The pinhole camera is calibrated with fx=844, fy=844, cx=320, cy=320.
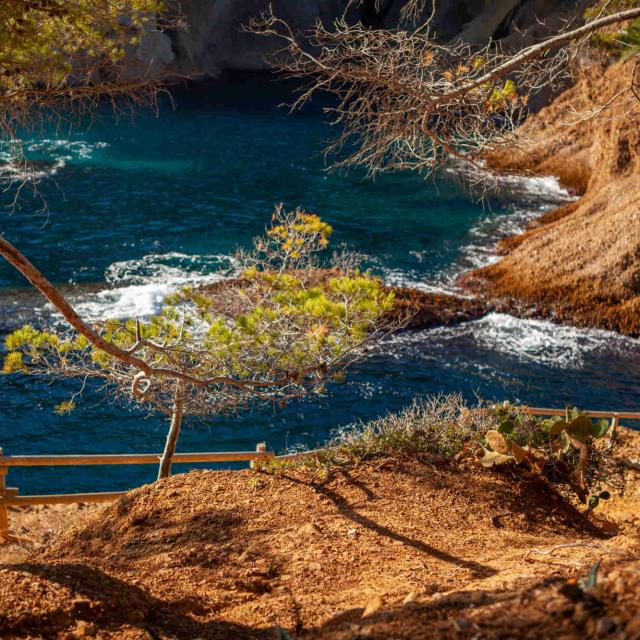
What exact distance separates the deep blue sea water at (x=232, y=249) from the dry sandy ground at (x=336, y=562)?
6088 mm

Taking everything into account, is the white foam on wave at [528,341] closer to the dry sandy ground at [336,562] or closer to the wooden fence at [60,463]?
the wooden fence at [60,463]

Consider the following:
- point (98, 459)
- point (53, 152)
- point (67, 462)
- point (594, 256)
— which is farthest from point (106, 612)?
point (53, 152)

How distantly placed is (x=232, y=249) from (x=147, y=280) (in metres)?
3.03

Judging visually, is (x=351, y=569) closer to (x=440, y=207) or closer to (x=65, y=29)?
(x=65, y=29)

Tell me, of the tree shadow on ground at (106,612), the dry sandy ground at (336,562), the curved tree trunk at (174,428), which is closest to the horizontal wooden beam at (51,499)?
the curved tree trunk at (174,428)

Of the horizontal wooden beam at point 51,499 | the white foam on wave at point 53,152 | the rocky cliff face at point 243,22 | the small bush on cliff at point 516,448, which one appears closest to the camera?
the small bush on cliff at point 516,448

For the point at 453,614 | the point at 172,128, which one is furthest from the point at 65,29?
the point at 172,128

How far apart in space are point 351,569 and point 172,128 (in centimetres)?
3050

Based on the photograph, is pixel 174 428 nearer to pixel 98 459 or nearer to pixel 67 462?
pixel 98 459

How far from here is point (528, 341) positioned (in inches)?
730

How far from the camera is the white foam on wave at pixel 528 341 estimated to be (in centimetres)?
1789

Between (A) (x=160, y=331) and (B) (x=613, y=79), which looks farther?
(B) (x=613, y=79)

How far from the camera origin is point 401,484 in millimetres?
8086

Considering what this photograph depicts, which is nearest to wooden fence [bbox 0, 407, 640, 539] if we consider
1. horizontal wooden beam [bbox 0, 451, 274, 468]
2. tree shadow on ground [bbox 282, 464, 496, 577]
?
horizontal wooden beam [bbox 0, 451, 274, 468]
